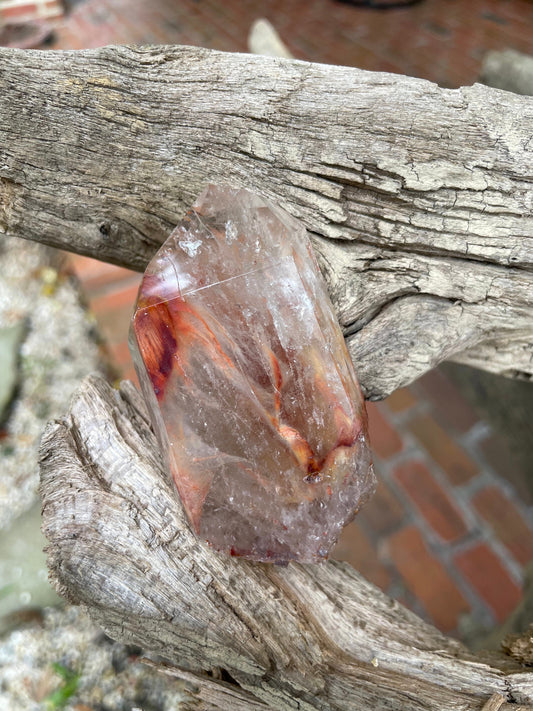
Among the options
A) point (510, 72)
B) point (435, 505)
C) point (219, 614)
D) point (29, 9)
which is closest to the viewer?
point (219, 614)

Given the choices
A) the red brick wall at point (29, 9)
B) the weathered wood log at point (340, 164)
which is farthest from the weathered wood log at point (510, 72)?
the red brick wall at point (29, 9)

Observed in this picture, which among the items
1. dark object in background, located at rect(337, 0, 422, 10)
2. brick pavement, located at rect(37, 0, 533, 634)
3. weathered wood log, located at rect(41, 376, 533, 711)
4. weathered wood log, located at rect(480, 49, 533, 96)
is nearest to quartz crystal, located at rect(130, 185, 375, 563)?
weathered wood log, located at rect(41, 376, 533, 711)

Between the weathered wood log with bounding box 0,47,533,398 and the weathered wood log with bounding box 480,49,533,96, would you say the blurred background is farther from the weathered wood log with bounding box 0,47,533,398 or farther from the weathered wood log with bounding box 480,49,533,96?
the weathered wood log with bounding box 0,47,533,398

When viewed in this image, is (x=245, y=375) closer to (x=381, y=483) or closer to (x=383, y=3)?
(x=381, y=483)

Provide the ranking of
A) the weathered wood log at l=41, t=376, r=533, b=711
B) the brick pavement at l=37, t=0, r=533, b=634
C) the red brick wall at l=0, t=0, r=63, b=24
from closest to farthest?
the weathered wood log at l=41, t=376, r=533, b=711
the brick pavement at l=37, t=0, r=533, b=634
the red brick wall at l=0, t=0, r=63, b=24

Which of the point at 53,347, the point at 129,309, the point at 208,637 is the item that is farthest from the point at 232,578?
the point at 129,309

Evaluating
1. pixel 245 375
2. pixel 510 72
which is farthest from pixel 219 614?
pixel 510 72
